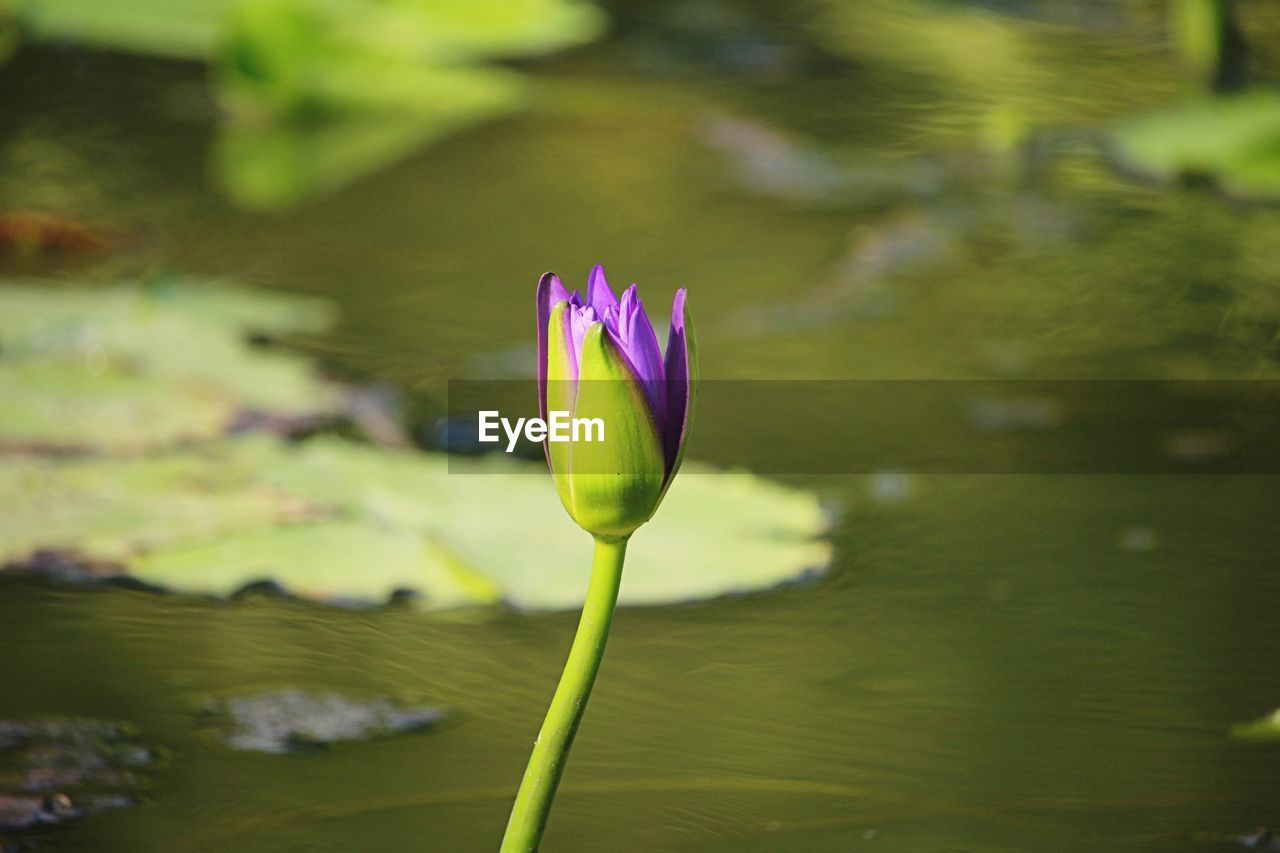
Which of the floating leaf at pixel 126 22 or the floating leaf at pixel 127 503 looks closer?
the floating leaf at pixel 127 503

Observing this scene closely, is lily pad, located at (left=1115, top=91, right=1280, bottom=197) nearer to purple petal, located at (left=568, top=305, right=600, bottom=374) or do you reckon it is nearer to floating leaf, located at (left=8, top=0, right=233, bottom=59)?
floating leaf, located at (left=8, top=0, right=233, bottom=59)

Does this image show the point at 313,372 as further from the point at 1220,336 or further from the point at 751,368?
the point at 1220,336

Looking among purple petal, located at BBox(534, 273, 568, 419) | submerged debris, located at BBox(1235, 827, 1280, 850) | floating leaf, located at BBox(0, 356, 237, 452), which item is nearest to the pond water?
submerged debris, located at BBox(1235, 827, 1280, 850)

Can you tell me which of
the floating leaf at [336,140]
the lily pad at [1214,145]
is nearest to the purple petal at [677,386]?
the floating leaf at [336,140]

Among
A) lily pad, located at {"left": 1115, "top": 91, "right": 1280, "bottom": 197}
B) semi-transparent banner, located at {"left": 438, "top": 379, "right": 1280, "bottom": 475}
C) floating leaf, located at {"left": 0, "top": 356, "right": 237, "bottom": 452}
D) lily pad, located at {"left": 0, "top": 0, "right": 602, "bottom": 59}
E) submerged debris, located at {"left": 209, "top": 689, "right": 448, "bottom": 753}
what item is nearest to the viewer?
submerged debris, located at {"left": 209, "top": 689, "right": 448, "bottom": 753}

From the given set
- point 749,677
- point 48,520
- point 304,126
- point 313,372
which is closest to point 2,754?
point 48,520

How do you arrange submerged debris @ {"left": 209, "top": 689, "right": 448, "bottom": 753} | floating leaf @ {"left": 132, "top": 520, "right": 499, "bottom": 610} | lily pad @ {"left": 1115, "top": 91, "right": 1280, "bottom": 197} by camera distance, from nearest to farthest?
submerged debris @ {"left": 209, "top": 689, "right": 448, "bottom": 753}, floating leaf @ {"left": 132, "top": 520, "right": 499, "bottom": 610}, lily pad @ {"left": 1115, "top": 91, "right": 1280, "bottom": 197}

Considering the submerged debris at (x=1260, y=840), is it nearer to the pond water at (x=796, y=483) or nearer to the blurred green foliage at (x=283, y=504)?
the pond water at (x=796, y=483)
